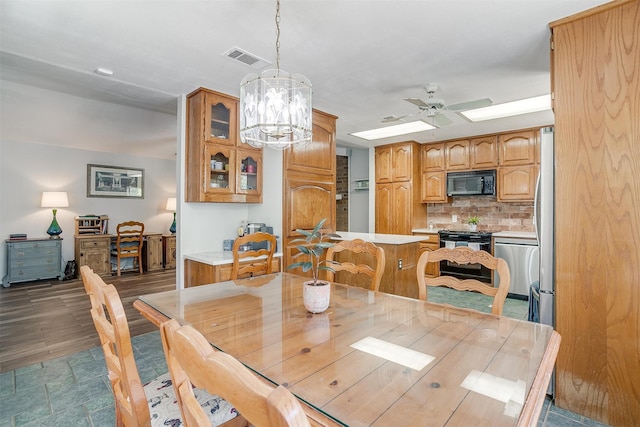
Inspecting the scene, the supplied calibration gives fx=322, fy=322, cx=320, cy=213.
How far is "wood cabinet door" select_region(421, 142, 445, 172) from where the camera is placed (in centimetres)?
552

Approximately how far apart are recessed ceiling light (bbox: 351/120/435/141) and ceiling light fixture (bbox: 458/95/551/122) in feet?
1.96

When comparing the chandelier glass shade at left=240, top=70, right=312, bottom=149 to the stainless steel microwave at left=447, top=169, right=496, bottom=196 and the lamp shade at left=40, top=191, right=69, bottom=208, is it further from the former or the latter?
the lamp shade at left=40, top=191, right=69, bottom=208

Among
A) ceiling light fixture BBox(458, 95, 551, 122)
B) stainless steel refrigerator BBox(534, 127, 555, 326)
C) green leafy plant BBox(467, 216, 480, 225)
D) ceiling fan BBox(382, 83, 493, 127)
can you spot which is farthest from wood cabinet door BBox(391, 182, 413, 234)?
stainless steel refrigerator BBox(534, 127, 555, 326)

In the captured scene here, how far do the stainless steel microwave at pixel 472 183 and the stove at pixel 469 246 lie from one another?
0.66 meters

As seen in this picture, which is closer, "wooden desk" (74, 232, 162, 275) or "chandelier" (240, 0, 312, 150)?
"chandelier" (240, 0, 312, 150)

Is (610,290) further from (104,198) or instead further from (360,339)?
(104,198)

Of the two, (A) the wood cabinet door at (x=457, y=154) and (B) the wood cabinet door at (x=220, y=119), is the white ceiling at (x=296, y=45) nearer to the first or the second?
(B) the wood cabinet door at (x=220, y=119)

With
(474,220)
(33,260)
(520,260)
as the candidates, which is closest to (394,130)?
(474,220)

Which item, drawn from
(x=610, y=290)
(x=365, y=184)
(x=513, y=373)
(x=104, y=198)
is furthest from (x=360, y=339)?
(x=104, y=198)

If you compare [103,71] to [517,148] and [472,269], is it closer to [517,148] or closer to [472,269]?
[472,269]

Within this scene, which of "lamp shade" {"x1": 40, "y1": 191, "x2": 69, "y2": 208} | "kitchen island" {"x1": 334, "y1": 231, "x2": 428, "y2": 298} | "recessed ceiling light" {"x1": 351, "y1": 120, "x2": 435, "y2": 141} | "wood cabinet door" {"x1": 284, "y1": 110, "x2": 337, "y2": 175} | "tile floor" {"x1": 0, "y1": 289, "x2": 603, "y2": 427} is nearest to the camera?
"tile floor" {"x1": 0, "y1": 289, "x2": 603, "y2": 427}

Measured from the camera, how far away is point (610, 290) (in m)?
1.79

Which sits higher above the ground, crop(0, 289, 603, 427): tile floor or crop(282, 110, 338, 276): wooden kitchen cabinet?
crop(282, 110, 338, 276): wooden kitchen cabinet

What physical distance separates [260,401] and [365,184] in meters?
6.18
